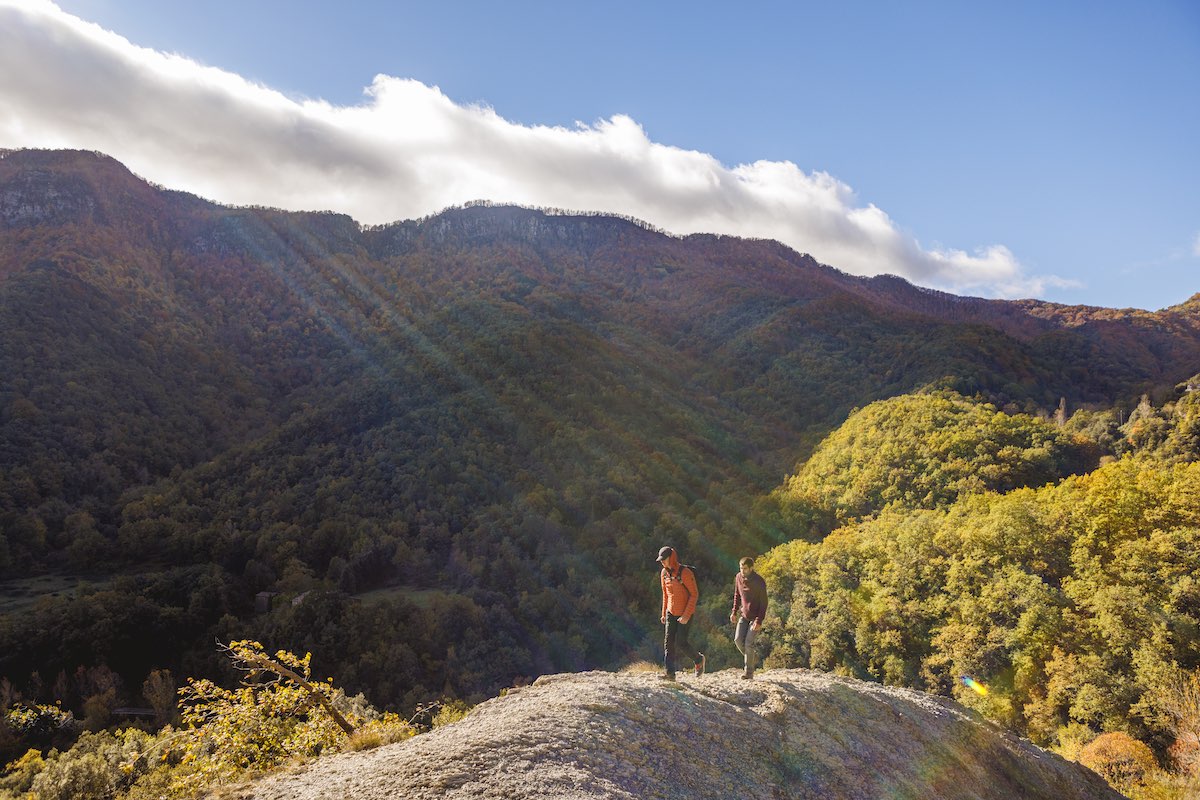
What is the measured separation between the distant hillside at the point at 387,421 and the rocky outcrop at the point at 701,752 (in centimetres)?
3098

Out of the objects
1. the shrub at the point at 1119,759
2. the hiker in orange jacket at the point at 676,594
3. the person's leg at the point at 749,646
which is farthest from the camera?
the shrub at the point at 1119,759

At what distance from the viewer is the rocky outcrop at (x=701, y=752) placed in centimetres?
685

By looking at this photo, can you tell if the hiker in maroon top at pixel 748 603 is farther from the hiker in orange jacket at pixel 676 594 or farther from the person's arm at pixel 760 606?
the hiker in orange jacket at pixel 676 594

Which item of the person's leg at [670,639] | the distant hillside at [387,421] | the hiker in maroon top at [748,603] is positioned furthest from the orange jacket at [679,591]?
the distant hillside at [387,421]

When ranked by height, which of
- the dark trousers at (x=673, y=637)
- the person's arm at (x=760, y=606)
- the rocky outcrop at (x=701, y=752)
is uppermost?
the person's arm at (x=760, y=606)

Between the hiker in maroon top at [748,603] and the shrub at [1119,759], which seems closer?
the hiker in maroon top at [748,603]

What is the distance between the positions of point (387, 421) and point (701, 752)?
259 feet

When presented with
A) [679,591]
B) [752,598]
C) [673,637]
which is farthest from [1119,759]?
[679,591]

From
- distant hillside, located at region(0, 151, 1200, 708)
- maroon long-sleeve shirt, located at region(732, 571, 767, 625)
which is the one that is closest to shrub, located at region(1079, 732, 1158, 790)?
maroon long-sleeve shirt, located at region(732, 571, 767, 625)

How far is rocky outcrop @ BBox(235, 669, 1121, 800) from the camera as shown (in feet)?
22.5

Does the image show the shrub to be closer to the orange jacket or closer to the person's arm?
the person's arm

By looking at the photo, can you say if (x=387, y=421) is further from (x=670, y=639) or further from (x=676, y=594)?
(x=676, y=594)

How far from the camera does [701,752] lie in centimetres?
809

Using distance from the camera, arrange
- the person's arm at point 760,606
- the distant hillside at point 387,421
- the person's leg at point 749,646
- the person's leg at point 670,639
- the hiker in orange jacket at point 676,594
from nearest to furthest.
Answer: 1. the hiker in orange jacket at point 676,594
2. the person's leg at point 670,639
3. the person's arm at point 760,606
4. the person's leg at point 749,646
5. the distant hillside at point 387,421
